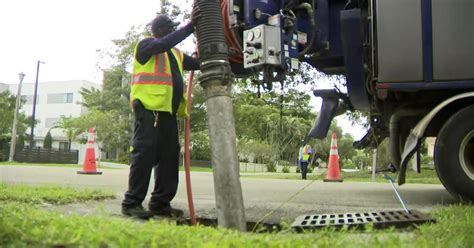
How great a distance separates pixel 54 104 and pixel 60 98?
49.2 inches

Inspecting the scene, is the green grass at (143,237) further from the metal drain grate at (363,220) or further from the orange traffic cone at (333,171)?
the orange traffic cone at (333,171)

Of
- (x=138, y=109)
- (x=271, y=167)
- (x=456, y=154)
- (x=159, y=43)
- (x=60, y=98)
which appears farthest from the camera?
(x=60, y=98)

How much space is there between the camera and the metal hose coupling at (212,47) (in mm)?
2973

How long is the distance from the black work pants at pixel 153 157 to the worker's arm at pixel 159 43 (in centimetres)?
41

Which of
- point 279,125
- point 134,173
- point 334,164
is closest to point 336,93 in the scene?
point 134,173

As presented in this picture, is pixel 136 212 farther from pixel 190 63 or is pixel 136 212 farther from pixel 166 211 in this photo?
pixel 190 63

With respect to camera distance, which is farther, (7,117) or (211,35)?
(7,117)

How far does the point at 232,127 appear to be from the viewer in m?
2.95

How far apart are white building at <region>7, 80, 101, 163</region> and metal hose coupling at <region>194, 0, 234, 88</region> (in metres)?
57.0

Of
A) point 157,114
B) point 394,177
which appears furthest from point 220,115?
point 394,177

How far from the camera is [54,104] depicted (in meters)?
61.4

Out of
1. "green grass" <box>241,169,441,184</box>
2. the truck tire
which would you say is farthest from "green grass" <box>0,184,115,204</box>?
"green grass" <box>241,169,441,184</box>

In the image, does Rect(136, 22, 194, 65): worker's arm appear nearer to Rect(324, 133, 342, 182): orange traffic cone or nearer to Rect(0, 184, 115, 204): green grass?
Rect(0, 184, 115, 204): green grass

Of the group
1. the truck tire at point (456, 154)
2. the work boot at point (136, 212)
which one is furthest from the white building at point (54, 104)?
the truck tire at point (456, 154)
